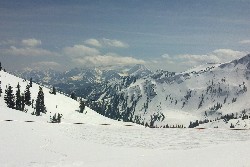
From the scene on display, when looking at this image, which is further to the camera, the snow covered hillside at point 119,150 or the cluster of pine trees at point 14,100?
the cluster of pine trees at point 14,100

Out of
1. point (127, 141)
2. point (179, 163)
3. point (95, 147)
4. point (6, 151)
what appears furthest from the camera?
point (127, 141)

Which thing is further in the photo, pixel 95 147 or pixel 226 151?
pixel 95 147

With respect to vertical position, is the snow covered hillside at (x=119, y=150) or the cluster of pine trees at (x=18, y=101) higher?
the cluster of pine trees at (x=18, y=101)

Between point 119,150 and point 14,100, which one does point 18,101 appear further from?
point 119,150

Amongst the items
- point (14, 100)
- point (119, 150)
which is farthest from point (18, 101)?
point (119, 150)

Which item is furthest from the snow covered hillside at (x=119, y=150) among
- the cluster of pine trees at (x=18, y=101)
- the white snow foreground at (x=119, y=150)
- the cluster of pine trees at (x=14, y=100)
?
the cluster of pine trees at (x=18, y=101)

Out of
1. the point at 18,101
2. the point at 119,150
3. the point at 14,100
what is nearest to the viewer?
the point at 119,150

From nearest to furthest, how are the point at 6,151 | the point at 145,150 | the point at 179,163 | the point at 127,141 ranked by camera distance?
the point at 179,163 → the point at 6,151 → the point at 145,150 → the point at 127,141

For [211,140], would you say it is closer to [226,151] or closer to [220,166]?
[226,151]

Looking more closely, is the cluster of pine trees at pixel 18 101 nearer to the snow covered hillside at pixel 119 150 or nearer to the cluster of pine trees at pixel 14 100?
the cluster of pine trees at pixel 14 100

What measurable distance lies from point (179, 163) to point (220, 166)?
9.57 ft

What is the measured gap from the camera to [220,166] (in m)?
19.2

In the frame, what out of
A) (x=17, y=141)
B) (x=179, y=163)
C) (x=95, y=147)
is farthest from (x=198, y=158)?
(x=17, y=141)

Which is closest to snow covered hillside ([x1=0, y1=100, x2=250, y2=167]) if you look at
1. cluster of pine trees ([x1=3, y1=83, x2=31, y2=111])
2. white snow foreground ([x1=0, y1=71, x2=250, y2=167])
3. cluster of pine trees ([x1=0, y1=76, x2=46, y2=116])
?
white snow foreground ([x1=0, y1=71, x2=250, y2=167])
